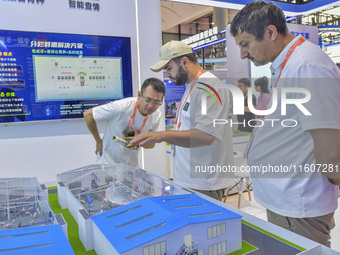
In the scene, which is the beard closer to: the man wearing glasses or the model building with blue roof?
the man wearing glasses

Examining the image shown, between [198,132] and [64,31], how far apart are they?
2101mm

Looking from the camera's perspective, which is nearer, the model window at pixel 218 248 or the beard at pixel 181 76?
the model window at pixel 218 248

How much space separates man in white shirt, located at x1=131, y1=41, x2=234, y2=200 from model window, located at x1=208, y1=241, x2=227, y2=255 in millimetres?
779

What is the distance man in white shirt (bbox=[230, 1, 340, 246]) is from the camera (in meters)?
1.10

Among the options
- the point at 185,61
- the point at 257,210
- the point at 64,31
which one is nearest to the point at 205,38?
the point at 257,210

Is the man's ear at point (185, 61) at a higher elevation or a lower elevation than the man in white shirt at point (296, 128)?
higher

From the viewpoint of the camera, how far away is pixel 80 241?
1.12 metres

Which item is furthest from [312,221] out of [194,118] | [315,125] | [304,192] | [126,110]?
[126,110]

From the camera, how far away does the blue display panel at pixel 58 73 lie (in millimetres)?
2863

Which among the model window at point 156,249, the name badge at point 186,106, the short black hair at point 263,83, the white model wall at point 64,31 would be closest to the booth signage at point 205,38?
the short black hair at point 263,83

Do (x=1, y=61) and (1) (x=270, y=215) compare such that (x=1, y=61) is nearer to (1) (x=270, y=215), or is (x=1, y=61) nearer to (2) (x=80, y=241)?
(2) (x=80, y=241)

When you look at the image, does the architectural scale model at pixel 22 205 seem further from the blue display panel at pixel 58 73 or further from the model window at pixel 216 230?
the blue display panel at pixel 58 73

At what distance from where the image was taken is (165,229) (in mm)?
904

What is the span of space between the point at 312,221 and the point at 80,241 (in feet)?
3.10
